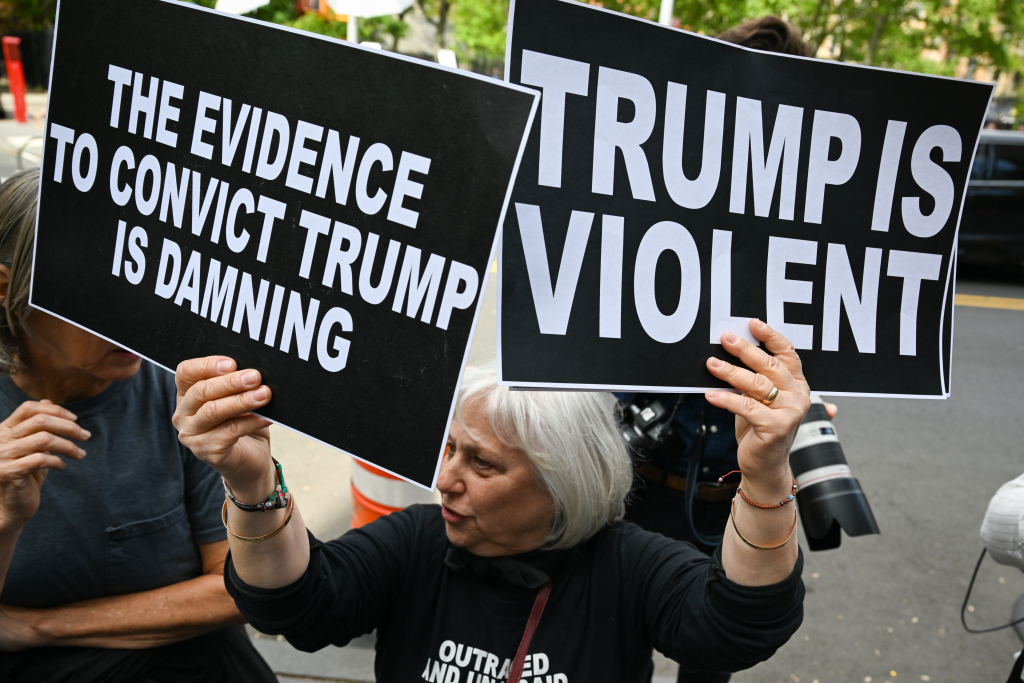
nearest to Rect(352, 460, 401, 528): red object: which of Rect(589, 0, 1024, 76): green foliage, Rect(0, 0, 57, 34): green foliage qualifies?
Rect(589, 0, 1024, 76): green foliage

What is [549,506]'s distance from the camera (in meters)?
1.66

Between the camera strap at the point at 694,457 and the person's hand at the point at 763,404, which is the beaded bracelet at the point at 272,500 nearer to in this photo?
the person's hand at the point at 763,404

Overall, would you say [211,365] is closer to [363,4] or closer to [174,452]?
[174,452]

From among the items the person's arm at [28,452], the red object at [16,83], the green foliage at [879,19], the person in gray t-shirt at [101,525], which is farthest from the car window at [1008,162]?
the red object at [16,83]

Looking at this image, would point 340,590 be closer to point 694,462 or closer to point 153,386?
point 153,386

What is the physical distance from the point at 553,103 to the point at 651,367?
0.41 meters

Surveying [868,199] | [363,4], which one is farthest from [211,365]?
[363,4]

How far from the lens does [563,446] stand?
1.65 metres

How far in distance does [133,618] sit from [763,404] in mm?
1272

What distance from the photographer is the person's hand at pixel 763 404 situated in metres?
1.18

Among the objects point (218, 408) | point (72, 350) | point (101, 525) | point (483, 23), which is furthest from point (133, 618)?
point (483, 23)

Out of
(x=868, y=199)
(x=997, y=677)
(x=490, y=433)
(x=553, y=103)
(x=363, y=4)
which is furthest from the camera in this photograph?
(x=363, y=4)

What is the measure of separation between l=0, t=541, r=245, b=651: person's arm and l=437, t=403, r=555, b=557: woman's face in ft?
1.65

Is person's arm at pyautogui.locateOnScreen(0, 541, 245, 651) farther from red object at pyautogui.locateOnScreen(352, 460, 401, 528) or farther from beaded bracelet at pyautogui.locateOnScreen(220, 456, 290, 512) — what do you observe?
red object at pyautogui.locateOnScreen(352, 460, 401, 528)
